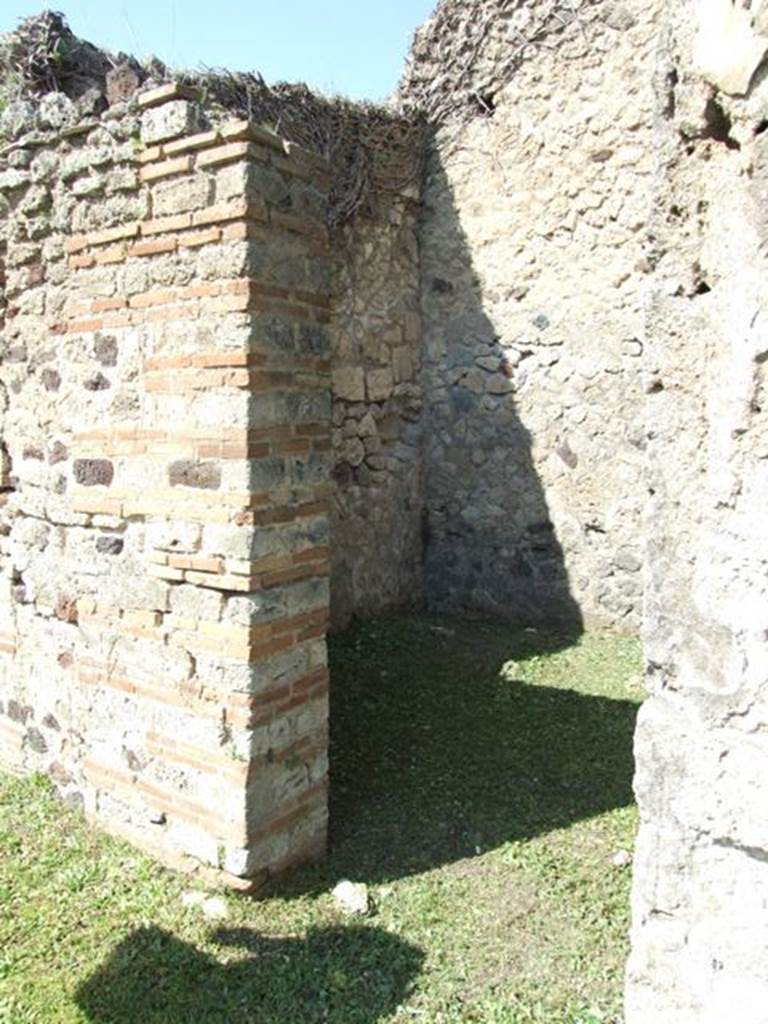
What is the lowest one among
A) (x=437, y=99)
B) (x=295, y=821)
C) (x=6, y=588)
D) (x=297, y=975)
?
(x=297, y=975)

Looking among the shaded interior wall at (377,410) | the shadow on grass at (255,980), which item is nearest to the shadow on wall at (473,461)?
the shaded interior wall at (377,410)

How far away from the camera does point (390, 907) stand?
2.85 meters

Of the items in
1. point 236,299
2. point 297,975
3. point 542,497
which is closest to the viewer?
point 297,975

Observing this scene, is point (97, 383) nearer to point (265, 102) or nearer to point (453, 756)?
point (453, 756)

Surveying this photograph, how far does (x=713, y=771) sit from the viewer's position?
1326 millimetres

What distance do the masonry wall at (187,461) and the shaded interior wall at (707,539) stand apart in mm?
1632

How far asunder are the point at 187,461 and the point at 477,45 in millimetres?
4918

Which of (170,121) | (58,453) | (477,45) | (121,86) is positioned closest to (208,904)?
(58,453)

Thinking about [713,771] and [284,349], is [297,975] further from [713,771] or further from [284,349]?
[284,349]

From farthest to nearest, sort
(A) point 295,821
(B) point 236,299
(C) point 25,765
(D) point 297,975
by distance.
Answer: (C) point 25,765 → (A) point 295,821 → (B) point 236,299 → (D) point 297,975

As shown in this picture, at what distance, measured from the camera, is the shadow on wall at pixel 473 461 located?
636 cm

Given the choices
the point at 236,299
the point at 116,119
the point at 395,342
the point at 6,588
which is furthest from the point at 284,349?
the point at 395,342

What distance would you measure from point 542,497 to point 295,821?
150 inches

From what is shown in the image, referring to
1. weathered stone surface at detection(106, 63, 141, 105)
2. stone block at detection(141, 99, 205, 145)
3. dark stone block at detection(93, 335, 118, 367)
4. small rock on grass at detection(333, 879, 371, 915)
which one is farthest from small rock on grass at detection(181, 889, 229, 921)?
weathered stone surface at detection(106, 63, 141, 105)
